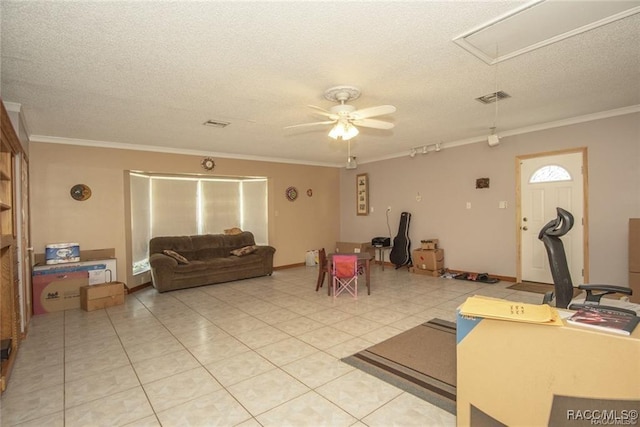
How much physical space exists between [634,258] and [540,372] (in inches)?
146

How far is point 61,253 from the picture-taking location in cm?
466

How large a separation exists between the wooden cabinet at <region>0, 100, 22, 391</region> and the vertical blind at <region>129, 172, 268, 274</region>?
2.48 meters

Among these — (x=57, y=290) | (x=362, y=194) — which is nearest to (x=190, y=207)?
(x=57, y=290)

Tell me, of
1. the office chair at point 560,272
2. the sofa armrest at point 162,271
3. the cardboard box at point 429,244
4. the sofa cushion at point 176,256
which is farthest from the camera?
the cardboard box at point 429,244

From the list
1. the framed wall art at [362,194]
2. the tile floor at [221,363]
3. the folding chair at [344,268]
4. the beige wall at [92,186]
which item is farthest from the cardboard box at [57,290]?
the framed wall art at [362,194]

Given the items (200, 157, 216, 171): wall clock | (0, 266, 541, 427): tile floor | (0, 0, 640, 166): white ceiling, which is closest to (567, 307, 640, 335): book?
(0, 266, 541, 427): tile floor

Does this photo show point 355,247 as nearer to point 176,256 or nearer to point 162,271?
point 176,256

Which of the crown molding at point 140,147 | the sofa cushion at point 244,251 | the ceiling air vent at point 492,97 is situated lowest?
the sofa cushion at point 244,251

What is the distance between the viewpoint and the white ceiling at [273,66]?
1.98m

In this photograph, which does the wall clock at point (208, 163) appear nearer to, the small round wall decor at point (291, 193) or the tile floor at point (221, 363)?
the small round wall decor at point (291, 193)

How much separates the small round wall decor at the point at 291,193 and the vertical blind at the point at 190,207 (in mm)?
542

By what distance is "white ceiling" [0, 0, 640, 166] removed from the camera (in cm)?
198

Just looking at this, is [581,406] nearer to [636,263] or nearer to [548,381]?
[548,381]

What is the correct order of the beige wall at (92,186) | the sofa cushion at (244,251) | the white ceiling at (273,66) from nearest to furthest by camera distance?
1. the white ceiling at (273,66)
2. the beige wall at (92,186)
3. the sofa cushion at (244,251)
